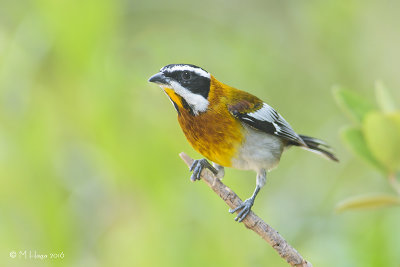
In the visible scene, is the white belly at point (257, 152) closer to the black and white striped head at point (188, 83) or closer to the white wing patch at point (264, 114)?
the white wing patch at point (264, 114)

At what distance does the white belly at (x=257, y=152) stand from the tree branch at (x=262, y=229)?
0.92m

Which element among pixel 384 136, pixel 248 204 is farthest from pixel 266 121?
pixel 384 136

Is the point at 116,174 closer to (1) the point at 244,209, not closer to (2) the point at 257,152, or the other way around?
(1) the point at 244,209

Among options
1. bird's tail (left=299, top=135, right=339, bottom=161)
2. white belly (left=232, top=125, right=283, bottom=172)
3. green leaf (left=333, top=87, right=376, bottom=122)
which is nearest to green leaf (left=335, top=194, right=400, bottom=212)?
green leaf (left=333, top=87, right=376, bottom=122)

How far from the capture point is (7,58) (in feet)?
9.39

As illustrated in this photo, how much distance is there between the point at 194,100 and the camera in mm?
3498

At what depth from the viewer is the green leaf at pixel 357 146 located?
2.55m

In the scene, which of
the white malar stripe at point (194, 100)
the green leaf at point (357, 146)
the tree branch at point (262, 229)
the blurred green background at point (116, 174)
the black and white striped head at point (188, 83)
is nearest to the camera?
the tree branch at point (262, 229)

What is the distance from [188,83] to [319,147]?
3.65ft

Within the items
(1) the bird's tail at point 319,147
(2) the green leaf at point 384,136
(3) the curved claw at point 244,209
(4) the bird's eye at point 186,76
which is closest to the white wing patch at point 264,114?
(1) the bird's tail at point 319,147

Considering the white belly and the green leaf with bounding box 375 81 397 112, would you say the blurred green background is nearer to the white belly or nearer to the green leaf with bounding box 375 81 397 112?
the white belly

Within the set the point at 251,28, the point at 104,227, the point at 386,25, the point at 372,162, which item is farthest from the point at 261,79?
the point at 386,25

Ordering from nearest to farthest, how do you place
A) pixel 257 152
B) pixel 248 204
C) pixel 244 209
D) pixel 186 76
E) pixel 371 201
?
pixel 371 201 < pixel 244 209 < pixel 248 204 < pixel 186 76 < pixel 257 152

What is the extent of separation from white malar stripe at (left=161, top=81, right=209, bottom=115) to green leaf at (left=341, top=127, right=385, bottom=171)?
1.10 meters
